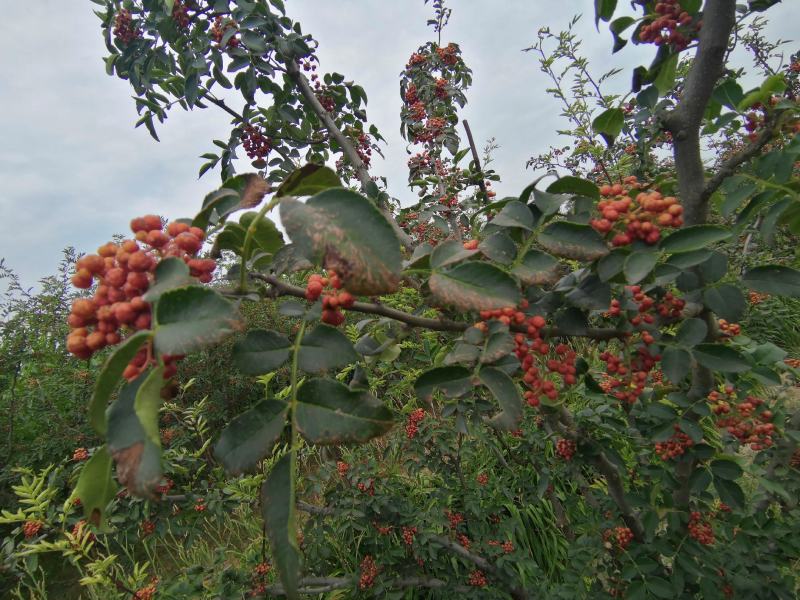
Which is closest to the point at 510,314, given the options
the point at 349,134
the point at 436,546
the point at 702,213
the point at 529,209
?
the point at 529,209

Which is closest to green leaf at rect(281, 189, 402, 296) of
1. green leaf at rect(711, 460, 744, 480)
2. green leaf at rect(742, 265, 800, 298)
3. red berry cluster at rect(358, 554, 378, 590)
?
green leaf at rect(742, 265, 800, 298)

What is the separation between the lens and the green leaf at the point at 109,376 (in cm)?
49

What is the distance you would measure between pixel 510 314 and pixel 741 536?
1.13 metres

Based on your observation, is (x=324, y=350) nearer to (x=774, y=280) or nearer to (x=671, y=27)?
(x=774, y=280)

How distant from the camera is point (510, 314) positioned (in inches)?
31.9

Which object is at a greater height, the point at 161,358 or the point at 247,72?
the point at 247,72

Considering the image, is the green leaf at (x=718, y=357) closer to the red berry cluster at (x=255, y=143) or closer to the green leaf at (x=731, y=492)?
the green leaf at (x=731, y=492)

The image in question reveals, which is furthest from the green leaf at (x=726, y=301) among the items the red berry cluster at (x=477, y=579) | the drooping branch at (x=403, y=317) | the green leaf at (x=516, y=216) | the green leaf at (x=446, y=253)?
the red berry cluster at (x=477, y=579)

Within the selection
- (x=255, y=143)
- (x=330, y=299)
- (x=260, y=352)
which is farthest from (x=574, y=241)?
(x=255, y=143)

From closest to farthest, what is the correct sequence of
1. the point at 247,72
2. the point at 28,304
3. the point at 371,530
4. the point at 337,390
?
1. the point at 337,390
2. the point at 371,530
3. the point at 247,72
4. the point at 28,304

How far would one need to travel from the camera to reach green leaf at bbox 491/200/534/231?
802 mm

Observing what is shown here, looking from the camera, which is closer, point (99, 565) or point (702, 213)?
point (702, 213)

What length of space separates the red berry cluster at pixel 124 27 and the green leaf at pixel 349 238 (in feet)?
8.93

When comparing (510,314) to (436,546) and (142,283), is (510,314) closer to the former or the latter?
(142,283)
